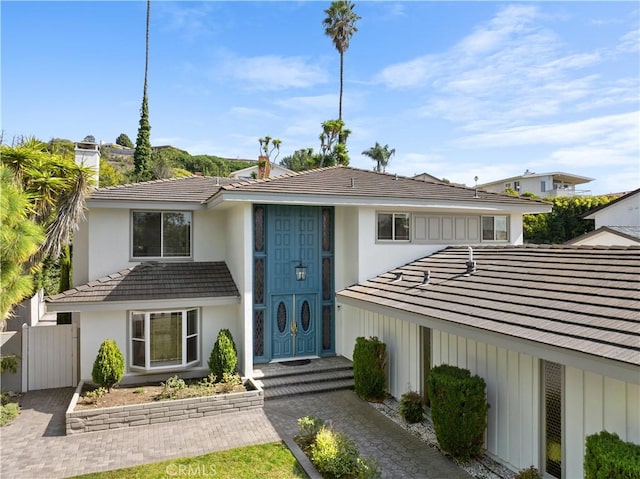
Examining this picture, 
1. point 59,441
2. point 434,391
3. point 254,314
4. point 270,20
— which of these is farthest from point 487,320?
point 270,20

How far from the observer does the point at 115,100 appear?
18.5 meters

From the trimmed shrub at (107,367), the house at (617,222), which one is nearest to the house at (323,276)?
the trimmed shrub at (107,367)

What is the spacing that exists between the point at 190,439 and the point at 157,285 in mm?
4778

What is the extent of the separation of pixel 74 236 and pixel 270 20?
31.7 feet

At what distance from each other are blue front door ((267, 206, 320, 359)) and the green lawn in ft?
15.3

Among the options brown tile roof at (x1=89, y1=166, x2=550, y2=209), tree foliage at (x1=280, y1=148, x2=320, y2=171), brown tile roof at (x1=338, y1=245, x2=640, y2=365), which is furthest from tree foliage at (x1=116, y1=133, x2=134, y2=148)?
brown tile roof at (x1=338, y1=245, x2=640, y2=365)

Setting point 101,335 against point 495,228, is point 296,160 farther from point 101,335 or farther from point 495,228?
point 101,335

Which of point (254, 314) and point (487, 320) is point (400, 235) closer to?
point (254, 314)

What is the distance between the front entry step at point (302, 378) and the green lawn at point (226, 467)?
276cm

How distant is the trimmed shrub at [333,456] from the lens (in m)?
6.66

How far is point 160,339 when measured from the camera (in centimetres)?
1129

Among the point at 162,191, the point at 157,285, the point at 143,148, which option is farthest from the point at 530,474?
the point at 143,148

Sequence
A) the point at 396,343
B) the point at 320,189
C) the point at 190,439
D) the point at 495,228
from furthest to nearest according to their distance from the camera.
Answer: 1. the point at 495,228
2. the point at 320,189
3. the point at 396,343
4. the point at 190,439

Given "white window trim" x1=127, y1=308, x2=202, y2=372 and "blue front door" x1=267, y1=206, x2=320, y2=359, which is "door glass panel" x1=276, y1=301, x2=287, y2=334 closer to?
"blue front door" x1=267, y1=206, x2=320, y2=359
